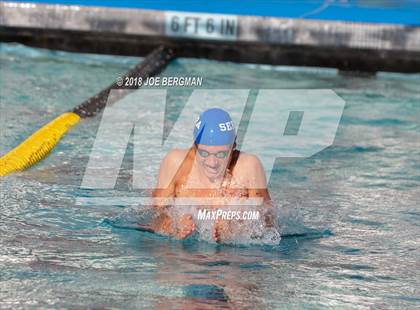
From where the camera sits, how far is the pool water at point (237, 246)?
5.16 meters

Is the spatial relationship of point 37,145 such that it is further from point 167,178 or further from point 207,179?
point 207,179

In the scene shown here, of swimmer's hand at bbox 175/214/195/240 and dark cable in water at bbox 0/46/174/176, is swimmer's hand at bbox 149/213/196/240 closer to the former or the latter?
swimmer's hand at bbox 175/214/195/240

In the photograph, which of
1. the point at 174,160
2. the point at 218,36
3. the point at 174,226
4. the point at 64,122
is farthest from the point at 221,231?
the point at 218,36

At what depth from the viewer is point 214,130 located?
5.96m

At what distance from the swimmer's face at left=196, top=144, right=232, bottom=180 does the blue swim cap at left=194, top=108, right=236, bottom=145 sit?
0.11 feet

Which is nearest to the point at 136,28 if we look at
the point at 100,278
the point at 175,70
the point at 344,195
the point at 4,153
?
the point at 175,70

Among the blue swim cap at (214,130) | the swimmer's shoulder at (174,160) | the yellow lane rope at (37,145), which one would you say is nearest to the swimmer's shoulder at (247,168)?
the blue swim cap at (214,130)

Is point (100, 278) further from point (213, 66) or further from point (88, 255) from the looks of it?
point (213, 66)

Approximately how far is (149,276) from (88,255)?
0.48m

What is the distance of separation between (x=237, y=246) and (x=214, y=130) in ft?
2.25

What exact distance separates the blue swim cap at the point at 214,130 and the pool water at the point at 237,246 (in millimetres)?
600

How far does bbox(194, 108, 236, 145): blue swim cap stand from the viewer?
5.94 meters

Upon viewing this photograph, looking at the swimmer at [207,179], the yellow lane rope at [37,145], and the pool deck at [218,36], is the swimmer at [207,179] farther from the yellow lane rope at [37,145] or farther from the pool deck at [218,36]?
the pool deck at [218,36]

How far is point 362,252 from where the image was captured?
20.0ft
